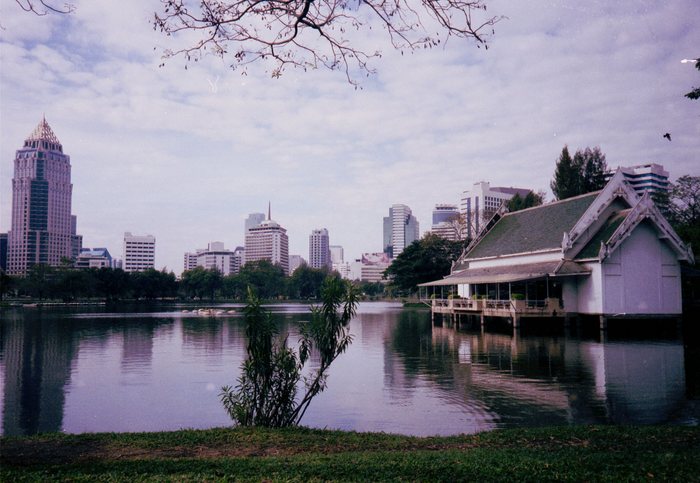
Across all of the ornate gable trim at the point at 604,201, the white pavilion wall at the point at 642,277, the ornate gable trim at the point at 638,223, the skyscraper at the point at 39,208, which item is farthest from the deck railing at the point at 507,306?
the skyscraper at the point at 39,208

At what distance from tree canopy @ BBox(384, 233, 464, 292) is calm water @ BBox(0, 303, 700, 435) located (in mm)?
41300

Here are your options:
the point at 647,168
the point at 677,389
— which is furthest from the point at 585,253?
the point at 647,168

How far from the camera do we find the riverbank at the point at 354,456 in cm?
650

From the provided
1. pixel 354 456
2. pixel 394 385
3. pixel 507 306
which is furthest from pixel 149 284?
pixel 354 456

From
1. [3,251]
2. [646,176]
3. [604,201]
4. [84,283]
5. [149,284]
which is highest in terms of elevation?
[646,176]

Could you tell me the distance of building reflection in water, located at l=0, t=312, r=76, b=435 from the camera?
12156 millimetres

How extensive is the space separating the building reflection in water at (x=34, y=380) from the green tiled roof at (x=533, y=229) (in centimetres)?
3084

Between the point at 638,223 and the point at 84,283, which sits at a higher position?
the point at 638,223

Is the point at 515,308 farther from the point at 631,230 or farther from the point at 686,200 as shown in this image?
the point at 686,200

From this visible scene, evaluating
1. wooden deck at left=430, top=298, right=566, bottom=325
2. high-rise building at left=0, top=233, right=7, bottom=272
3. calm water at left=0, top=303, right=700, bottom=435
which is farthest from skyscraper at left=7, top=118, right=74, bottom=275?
calm water at left=0, top=303, right=700, bottom=435

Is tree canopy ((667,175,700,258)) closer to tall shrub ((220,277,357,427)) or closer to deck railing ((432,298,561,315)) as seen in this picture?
deck railing ((432,298,561,315))

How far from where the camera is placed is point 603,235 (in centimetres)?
3672

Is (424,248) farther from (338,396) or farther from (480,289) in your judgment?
(338,396)

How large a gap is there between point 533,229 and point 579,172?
95.5ft
